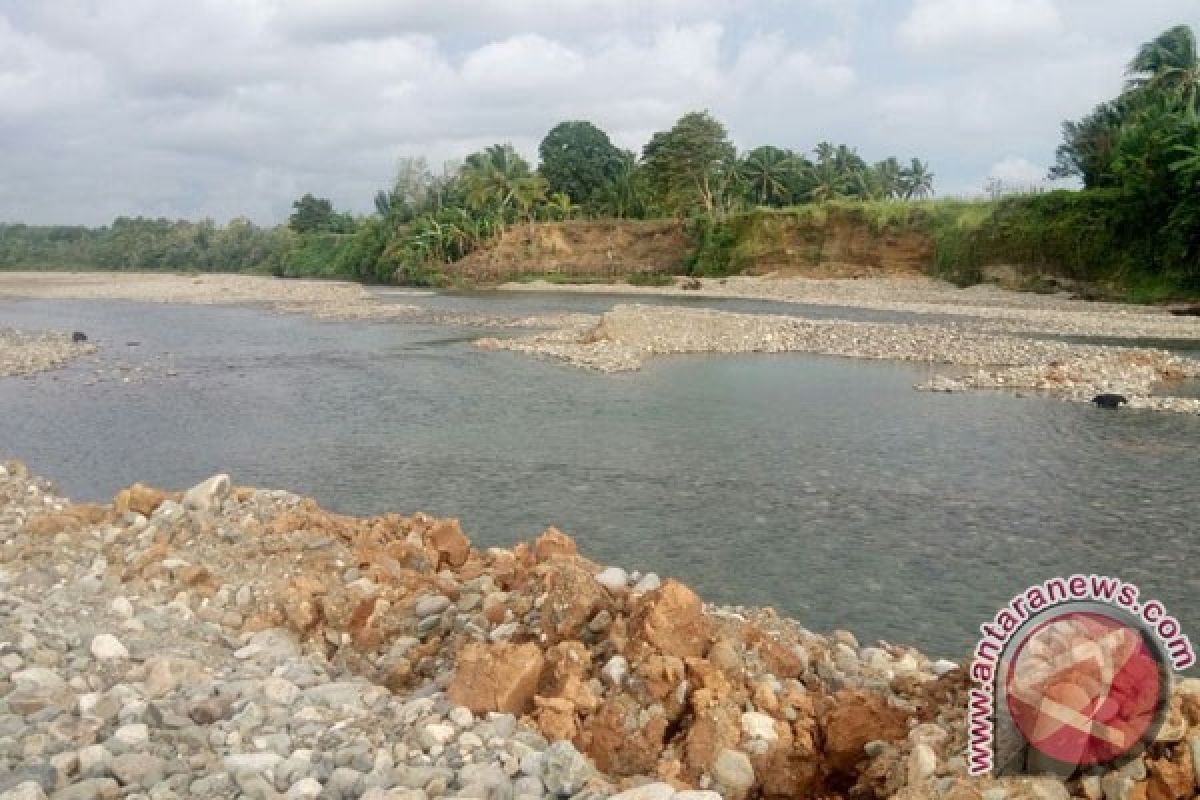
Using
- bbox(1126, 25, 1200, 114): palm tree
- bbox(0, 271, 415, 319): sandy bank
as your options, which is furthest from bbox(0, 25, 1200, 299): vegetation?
bbox(0, 271, 415, 319): sandy bank

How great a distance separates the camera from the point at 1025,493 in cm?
1398

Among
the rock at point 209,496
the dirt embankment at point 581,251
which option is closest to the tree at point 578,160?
the dirt embankment at point 581,251

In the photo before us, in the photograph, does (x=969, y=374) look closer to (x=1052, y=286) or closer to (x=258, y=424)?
(x=258, y=424)

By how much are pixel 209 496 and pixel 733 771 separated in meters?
6.12

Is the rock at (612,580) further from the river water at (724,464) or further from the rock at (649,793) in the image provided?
the river water at (724,464)

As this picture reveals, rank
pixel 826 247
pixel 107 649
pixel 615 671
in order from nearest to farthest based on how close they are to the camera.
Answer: pixel 615 671
pixel 107 649
pixel 826 247

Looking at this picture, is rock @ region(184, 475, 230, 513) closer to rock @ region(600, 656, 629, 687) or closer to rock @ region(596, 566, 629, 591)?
rock @ region(596, 566, 629, 591)

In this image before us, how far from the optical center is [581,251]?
77.8 m

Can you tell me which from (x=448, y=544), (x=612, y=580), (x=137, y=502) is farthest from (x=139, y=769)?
(x=137, y=502)

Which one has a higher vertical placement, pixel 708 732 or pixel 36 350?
pixel 36 350

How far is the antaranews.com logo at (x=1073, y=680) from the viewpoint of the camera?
418cm

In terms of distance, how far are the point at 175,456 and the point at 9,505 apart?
669 cm

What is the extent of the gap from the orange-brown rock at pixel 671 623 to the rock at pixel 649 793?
1.28 metres

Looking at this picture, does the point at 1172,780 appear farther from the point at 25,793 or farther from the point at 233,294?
the point at 233,294
